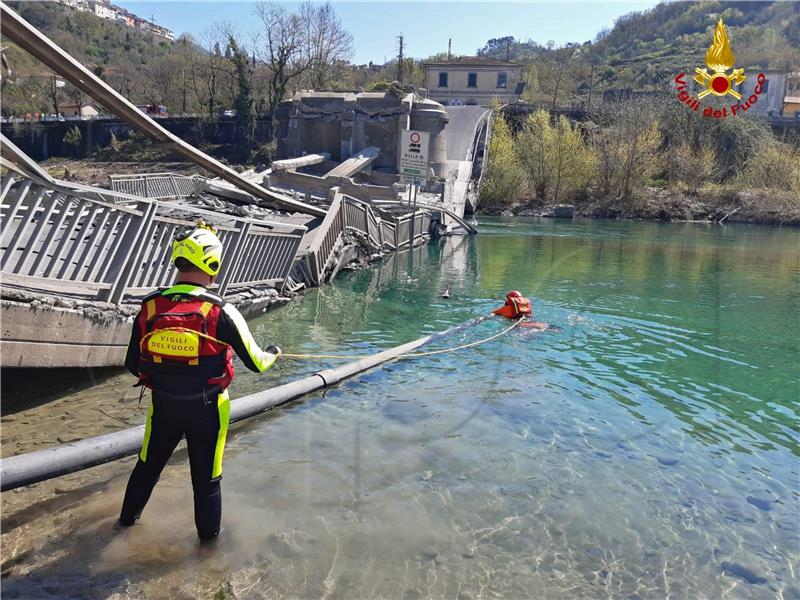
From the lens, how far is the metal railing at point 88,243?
5.50 meters

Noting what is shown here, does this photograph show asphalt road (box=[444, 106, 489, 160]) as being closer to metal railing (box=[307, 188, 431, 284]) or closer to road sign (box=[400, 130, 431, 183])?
metal railing (box=[307, 188, 431, 284])

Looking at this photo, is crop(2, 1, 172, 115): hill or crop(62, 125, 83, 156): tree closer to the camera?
crop(62, 125, 83, 156): tree

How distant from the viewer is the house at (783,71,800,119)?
7031cm

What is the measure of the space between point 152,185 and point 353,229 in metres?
7.10

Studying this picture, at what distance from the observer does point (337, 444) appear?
584 centimetres

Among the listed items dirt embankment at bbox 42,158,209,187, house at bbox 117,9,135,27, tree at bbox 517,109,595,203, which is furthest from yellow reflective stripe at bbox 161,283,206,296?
house at bbox 117,9,135,27

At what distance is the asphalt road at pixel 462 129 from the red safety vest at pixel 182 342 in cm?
4041

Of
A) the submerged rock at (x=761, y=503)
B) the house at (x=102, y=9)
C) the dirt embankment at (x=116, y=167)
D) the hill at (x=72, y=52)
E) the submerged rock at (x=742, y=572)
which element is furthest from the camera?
the house at (x=102, y=9)

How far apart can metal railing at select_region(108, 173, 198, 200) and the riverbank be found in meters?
26.0

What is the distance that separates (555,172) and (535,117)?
16.4ft

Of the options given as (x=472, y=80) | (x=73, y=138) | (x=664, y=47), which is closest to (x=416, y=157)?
(x=73, y=138)

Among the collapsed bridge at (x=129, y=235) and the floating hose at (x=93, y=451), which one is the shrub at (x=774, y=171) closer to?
the collapsed bridge at (x=129, y=235)

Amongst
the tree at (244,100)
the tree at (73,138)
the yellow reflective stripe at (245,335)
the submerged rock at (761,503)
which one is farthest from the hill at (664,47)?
the yellow reflective stripe at (245,335)

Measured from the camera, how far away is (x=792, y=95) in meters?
77.6
